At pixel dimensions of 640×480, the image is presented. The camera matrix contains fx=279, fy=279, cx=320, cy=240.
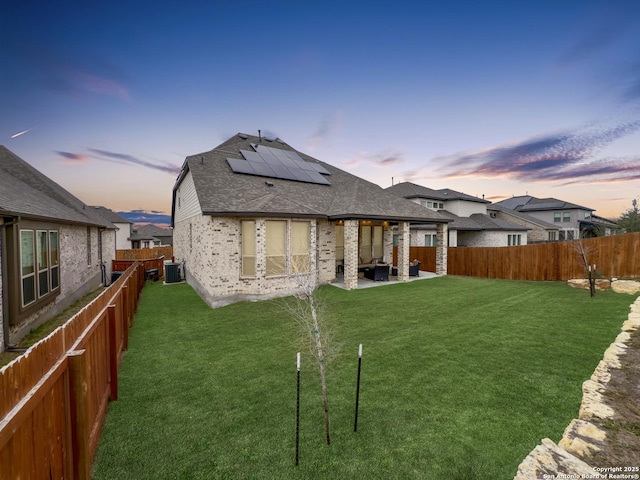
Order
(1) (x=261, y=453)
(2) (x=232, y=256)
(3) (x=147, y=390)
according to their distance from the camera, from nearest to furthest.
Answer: (1) (x=261, y=453) < (3) (x=147, y=390) < (2) (x=232, y=256)

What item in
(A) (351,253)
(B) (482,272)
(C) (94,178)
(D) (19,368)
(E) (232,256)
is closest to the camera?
(D) (19,368)

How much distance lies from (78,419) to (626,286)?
17.5 meters

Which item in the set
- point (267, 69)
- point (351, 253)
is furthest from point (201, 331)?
point (267, 69)

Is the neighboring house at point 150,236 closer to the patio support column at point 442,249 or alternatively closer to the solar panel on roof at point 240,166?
the solar panel on roof at point 240,166

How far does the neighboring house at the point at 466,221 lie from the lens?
25.7 meters

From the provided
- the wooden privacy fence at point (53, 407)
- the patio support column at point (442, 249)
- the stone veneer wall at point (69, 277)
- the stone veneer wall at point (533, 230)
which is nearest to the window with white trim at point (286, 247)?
the stone veneer wall at point (69, 277)

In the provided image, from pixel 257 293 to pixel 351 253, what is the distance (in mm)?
4592

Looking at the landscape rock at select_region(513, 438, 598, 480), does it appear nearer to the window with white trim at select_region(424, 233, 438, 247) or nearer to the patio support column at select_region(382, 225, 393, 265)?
the patio support column at select_region(382, 225, 393, 265)

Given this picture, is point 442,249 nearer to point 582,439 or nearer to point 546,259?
point 546,259

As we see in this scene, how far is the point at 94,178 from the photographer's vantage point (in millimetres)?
22438

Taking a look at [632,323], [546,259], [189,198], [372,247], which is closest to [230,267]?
[189,198]

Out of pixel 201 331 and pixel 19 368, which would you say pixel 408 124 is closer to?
pixel 201 331

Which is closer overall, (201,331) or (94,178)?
(201,331)

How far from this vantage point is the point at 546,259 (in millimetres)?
15016
